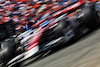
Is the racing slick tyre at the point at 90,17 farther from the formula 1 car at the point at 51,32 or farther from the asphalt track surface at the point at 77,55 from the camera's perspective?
the asphalt track surface at the point at 77,55

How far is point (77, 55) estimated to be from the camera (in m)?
2.33

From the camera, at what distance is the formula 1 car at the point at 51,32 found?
257 cm

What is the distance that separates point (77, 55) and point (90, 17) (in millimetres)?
1052

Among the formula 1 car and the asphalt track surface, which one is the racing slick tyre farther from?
the asphalt track surface

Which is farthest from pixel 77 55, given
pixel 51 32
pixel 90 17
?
pixel 90 17

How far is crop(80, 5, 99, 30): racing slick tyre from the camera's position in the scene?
3025mm

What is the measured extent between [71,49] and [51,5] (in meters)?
1.36

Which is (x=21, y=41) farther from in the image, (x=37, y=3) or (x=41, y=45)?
(x=37, y=3)

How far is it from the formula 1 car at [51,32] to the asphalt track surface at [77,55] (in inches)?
5.4

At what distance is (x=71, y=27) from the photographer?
290 cm

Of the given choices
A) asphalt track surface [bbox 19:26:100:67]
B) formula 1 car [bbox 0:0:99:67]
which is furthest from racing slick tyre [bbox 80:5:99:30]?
asphalt track surface [bbox 19:26:100:67]

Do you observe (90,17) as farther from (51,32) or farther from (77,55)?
(77,55)

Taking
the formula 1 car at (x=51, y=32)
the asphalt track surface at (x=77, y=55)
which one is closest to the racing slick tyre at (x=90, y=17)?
the formula 1 car at (x=51, y=32)

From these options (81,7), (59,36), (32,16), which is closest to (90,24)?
(81,7)
